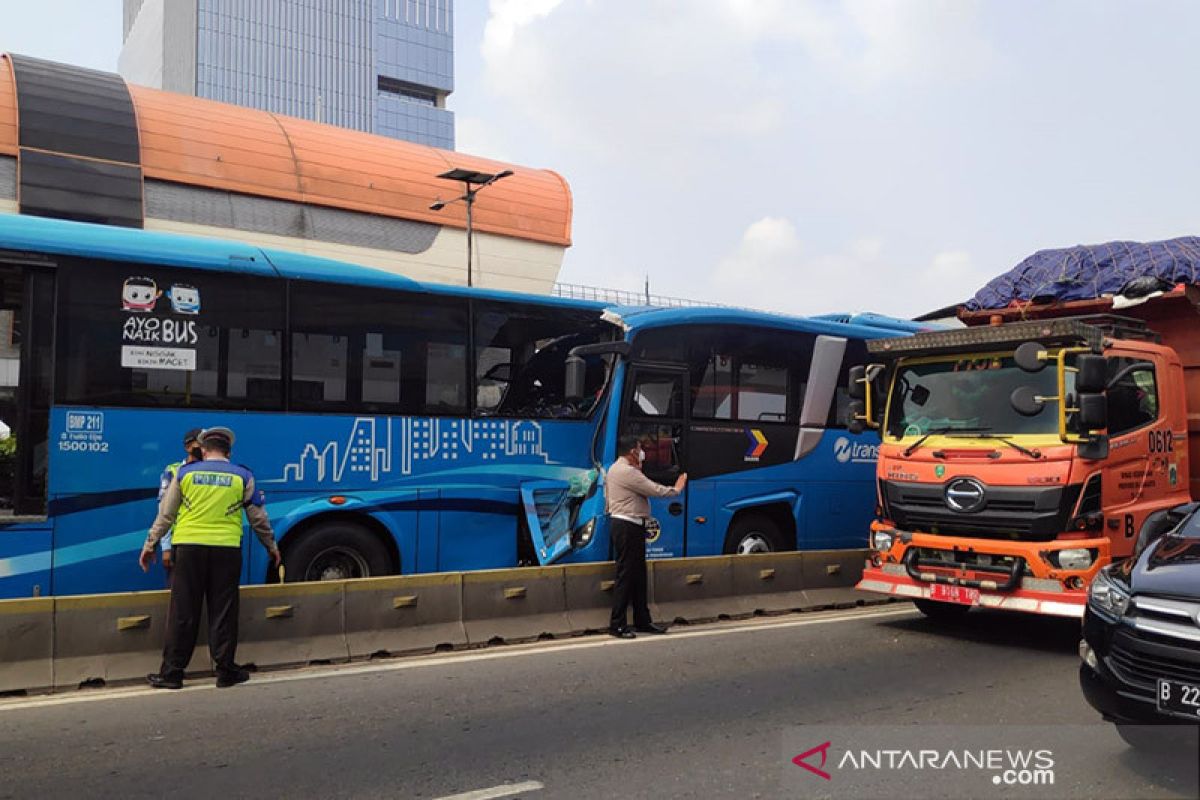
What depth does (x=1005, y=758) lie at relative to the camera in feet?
17.3

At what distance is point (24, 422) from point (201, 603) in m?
2.08

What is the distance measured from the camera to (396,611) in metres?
8.42

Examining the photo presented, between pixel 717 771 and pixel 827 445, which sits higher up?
pixel 827 445

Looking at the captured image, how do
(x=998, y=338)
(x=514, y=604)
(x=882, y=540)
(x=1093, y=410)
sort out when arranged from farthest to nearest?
(x=882, y=540) < (x=514, y=604) < (x=998, y=338) < (x=1093, y=410)

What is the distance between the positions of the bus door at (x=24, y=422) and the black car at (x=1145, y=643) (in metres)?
7.35

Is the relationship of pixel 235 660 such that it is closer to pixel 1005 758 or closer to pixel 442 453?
pixel 442 453

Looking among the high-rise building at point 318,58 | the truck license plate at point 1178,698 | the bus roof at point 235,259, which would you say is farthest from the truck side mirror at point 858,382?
the high-rise building at point 318,58

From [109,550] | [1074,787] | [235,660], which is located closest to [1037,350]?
[1074,787]

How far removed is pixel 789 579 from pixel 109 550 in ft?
22.3

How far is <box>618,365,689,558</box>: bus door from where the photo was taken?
34.9 feet

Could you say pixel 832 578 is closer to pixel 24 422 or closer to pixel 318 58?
pixel 24 422

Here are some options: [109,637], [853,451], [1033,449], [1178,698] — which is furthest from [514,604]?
[1178,698]

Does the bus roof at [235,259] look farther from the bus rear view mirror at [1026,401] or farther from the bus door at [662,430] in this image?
the bus rear view mirror at [1026,401]

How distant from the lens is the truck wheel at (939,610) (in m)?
9.94
